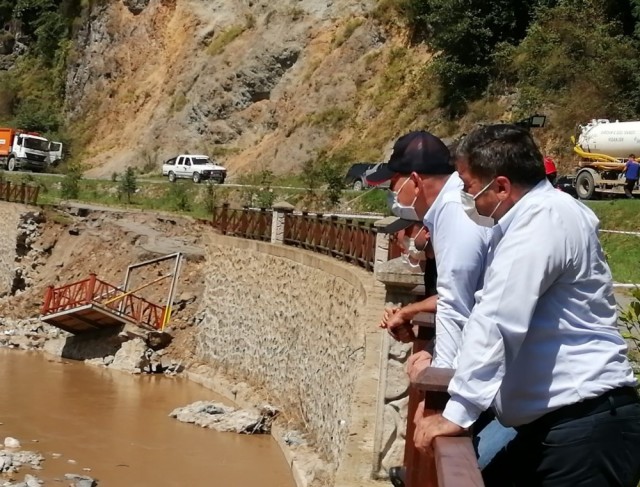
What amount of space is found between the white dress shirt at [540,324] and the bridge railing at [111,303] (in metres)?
20.7

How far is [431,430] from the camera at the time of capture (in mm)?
2871

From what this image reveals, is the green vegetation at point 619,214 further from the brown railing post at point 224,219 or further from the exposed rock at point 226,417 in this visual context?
the brown railing post at point 224,219

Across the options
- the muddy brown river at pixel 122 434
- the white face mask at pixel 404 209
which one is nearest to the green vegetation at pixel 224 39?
the muddy brown river at pixel 122 434

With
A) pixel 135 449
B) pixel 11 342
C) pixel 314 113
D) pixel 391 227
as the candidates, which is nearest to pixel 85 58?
pixel 314 113

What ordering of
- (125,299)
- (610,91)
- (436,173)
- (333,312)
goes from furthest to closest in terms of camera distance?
(610,91)
(125,299)
(333,312)
(436,173)

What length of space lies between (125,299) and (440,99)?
15192 millimetres

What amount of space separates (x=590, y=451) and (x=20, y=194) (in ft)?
109

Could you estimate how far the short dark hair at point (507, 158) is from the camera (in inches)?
123

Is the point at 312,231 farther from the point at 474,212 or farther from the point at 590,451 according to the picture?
the point at 590,451

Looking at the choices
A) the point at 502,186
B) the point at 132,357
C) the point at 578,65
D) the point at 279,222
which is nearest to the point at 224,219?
the point at 132,357

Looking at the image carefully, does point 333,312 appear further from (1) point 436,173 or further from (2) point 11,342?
(2) point 11,342

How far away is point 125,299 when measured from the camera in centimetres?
2408

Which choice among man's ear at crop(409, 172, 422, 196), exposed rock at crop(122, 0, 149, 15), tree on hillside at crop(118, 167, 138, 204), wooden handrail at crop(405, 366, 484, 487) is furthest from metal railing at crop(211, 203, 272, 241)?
exposed rock at crop(122, 0, 149, 15)

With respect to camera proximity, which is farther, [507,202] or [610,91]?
[610,91]
